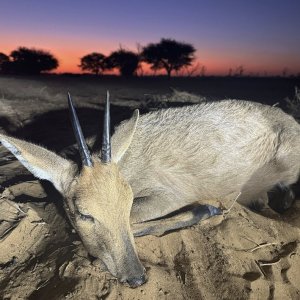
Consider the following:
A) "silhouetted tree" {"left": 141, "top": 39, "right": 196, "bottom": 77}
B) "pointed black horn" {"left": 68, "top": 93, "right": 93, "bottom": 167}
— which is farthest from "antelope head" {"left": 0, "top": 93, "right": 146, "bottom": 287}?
"silhouetted tree" {"left": 141, "top": 39, "right": 196, "bottom": 77}

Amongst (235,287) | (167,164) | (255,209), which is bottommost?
(255,209)

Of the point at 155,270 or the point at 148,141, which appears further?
the point at 148,141

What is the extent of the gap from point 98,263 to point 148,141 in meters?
2.01

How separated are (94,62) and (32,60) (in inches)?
215

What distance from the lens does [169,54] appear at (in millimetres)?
29203

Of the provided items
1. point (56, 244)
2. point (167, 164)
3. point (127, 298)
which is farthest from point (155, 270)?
point (167, 164)

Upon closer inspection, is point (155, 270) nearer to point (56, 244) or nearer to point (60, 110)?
point (56, 244)

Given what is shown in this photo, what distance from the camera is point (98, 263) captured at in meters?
3.27

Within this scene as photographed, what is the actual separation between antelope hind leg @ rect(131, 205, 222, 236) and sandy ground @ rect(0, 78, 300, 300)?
0.11m

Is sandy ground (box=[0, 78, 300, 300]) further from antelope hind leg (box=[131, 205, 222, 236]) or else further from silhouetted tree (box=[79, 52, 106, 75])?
silhouetted tree (box=[79, 52, 106, 75])

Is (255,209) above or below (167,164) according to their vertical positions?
below

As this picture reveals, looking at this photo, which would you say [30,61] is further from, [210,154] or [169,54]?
[210,154]

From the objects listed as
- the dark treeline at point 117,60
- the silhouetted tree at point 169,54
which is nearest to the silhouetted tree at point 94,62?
the dark treeline at point 117,60

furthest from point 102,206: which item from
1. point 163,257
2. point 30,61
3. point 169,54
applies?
point 30,61
